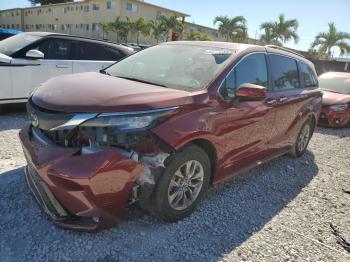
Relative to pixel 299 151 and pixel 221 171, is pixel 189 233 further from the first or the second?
pixel 299 151

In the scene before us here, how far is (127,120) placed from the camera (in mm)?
2838

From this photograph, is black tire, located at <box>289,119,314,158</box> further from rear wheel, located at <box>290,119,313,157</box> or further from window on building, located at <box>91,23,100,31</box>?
window on building, located at <box>91,23,100,31</box>

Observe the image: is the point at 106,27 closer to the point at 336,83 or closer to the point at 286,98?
the point at 336,83

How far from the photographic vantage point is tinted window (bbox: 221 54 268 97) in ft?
12.2

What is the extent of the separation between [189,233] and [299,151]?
11.1 feet

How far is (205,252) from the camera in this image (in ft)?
10.2

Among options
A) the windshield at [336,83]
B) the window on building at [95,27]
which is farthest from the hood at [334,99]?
the window on building at [95,27]

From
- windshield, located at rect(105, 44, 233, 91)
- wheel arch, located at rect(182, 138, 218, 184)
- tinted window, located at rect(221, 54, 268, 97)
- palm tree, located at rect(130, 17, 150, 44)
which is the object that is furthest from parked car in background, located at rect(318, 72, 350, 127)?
palm tree, located at rect(130, 17, 150, 44)

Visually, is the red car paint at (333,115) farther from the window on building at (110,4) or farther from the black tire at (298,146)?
the window on building at (110,4)

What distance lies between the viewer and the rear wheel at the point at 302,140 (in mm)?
5832

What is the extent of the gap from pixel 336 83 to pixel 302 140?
5460 millimetres

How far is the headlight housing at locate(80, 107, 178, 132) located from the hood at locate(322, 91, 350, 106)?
7.41m

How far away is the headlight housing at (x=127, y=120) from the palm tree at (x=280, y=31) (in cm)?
3261

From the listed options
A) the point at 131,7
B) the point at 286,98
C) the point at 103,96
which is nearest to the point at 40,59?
the point at 103,96
